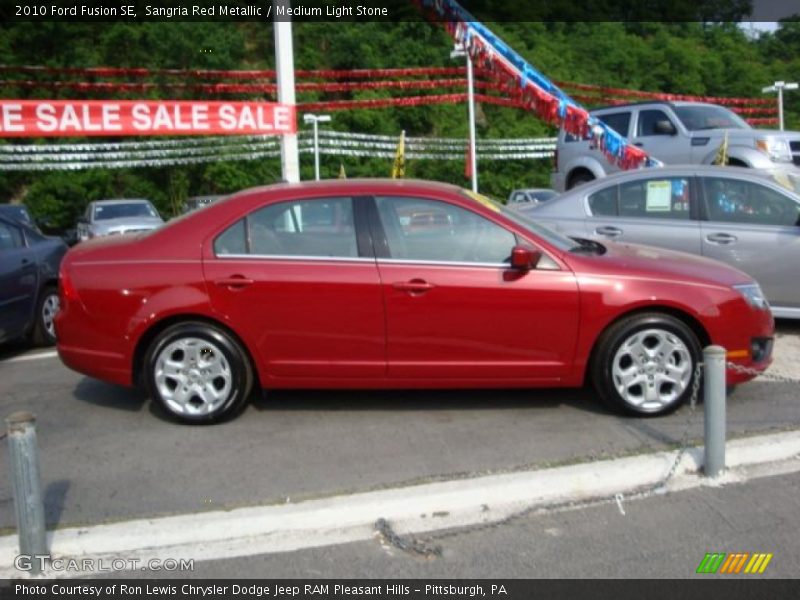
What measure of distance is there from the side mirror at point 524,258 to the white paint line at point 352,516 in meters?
1.33

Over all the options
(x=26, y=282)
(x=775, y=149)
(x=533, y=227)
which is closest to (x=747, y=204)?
(x=533, y=227)

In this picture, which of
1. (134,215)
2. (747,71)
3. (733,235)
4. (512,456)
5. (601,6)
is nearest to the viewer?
(512,456)

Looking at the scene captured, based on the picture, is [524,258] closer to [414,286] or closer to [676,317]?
[414,286]

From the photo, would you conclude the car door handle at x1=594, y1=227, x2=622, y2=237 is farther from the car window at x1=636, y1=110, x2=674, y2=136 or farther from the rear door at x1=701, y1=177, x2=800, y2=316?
the car window at x1=636, y1=110, x2=674, y2=136

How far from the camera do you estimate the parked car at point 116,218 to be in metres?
20.8

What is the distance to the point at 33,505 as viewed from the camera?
403 centimetres

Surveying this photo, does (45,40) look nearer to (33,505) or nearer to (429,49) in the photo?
(429,49)

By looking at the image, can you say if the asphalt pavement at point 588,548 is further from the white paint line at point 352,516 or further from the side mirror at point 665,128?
the side mirror at point 665,128

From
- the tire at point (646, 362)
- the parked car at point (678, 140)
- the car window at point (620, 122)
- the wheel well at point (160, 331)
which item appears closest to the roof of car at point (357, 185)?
the wheel well at point (160, 331)

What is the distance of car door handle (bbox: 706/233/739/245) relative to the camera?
7977mm

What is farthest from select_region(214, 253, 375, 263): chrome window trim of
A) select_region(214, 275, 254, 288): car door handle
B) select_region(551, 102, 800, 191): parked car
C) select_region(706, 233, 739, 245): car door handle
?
select_region(551, 102, 800, 191): parked car

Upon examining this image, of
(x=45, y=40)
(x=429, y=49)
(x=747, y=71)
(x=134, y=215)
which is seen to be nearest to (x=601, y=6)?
(x=747, y=71)

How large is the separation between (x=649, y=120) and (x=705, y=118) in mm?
922

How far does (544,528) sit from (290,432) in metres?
2.00
